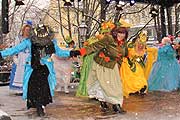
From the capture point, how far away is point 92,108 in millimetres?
7922

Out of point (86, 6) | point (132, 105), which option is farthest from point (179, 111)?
point (86, 6)

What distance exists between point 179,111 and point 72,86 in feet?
16.4

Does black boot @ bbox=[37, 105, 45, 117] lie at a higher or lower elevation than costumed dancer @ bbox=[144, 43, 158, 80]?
lower

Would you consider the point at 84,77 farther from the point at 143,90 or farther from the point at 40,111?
the point at 40,111

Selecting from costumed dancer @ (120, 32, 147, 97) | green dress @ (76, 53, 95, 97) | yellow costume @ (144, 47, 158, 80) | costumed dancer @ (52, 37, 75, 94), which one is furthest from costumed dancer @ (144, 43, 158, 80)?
green dress @ (76, 53, 95, 97)

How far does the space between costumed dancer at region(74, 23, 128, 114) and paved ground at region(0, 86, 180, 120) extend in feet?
0.98

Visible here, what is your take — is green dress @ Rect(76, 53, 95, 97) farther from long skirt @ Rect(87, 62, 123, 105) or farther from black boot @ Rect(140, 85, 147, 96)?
long skirt @ Rect(87, 62, 123, 105)

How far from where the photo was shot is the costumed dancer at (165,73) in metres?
10.5

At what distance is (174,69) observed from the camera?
10648 mm

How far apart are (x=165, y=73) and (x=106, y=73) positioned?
3.76 m

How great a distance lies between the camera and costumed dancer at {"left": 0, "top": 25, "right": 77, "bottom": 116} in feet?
22.8

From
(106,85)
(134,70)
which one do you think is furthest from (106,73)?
(134,70)

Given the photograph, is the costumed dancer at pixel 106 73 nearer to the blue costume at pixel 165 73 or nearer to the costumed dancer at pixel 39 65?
the costumed dancer at pixel 39 65

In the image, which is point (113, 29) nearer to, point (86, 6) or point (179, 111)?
point (179, 111)
